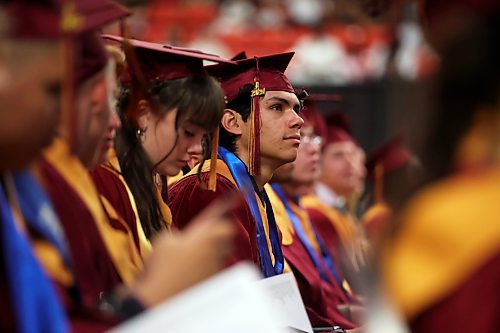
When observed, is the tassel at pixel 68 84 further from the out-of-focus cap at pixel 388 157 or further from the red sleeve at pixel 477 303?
the out-of-focus cap at pixel 388 157

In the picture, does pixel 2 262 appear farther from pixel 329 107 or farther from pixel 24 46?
pixel 329 107

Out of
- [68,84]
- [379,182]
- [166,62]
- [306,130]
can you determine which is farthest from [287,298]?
[379,182]

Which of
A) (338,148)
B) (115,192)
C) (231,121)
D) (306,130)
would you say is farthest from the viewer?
(338,148)

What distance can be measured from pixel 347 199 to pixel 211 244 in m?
6.47

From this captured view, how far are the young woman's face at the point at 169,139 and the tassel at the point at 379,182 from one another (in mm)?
4065

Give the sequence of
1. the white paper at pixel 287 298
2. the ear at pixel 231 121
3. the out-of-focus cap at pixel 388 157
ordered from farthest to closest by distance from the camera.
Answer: the out-of-focus cap at pixel 388 157 → the ear at pixel 231 121 → the white paper at pixel 287 298

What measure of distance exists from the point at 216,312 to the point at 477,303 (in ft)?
1.60

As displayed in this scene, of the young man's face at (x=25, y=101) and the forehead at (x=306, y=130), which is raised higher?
the forehead at (x=306, y=130)

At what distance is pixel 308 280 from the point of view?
5492 mm

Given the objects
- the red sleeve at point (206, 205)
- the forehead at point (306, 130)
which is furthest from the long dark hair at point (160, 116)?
the forehead at point (306, 130)

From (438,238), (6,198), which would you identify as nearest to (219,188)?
(6,198)

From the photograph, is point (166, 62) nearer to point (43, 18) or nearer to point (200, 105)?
point (200, 105)

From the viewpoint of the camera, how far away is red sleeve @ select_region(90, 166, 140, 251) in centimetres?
379

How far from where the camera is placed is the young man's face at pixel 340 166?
8.52 meters
